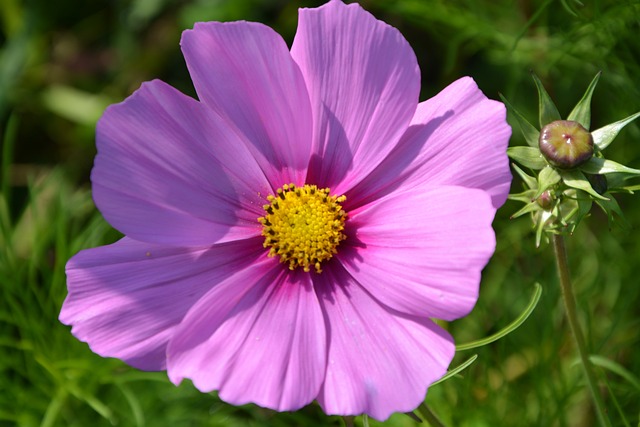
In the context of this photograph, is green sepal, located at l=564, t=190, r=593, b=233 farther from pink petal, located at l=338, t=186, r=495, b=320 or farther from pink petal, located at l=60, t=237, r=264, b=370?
pink petal, located at l=60, t=237, r=264, b=370

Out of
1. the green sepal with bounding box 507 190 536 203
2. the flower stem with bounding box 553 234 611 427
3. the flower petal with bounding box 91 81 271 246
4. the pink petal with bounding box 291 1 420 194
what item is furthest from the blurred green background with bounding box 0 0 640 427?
the flower petal with bounding box 91 81 271 246

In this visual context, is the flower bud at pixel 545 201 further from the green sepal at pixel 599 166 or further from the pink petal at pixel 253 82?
the pink petal at pixel 253 82

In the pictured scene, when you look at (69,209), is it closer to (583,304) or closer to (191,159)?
(191,159)

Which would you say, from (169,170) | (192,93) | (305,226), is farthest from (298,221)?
(192,93)

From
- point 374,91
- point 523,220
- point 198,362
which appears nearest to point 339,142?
point 374,91

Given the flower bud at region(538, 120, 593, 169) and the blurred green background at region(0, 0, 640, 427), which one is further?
the blurred green background at region(0, 0, 640, 427)

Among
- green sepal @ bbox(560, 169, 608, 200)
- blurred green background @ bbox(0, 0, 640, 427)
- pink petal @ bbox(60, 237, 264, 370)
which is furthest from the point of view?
blurred green background @ bbox(0, 0, 640, 427)

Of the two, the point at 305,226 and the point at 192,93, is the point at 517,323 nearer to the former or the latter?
the point at 305,226
